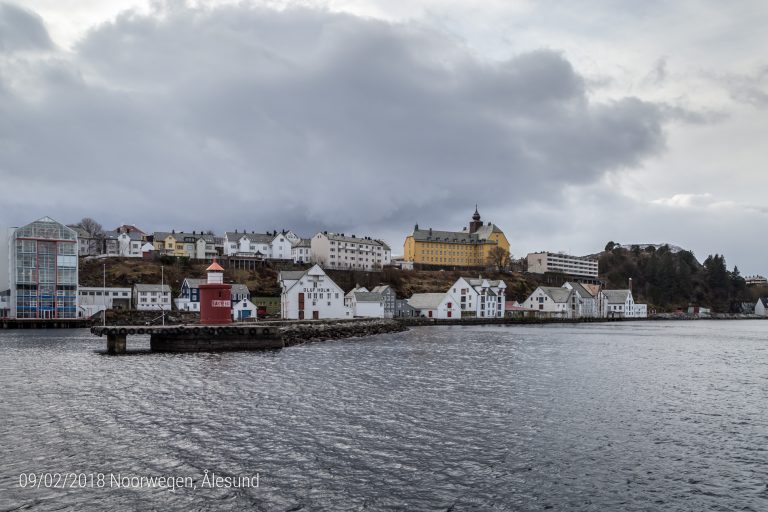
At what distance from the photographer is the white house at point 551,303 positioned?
450ft

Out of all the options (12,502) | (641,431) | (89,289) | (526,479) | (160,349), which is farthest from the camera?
(89,289)

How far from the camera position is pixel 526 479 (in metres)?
16.4

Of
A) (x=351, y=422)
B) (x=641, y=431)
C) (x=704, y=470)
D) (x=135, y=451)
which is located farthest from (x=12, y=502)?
(x=641, y=431)

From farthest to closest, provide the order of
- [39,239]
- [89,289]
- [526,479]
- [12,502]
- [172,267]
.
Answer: [172,267], [89,289], [39,239], [526,479], [12,502]

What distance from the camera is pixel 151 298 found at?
10606 centimetres

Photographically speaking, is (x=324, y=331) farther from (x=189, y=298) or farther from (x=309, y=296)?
(x=189, y=298)

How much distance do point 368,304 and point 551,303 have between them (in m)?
53.7

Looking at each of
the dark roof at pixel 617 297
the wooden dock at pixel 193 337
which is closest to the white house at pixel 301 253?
the dark roof at pixel 617 297

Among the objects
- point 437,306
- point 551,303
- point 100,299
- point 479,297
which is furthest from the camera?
point 551,303

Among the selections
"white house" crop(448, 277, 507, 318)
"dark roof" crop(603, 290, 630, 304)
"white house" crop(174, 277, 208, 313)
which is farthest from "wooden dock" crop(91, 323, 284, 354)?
"dark roof" crop(603, 290, 630, 304)

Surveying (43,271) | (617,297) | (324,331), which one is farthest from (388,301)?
(617,297)

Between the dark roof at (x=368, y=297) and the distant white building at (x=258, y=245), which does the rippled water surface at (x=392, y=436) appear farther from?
the distant white building at (x=258, y=245)

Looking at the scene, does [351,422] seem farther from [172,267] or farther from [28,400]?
[172,267]

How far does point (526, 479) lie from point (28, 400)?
77.9 ft
